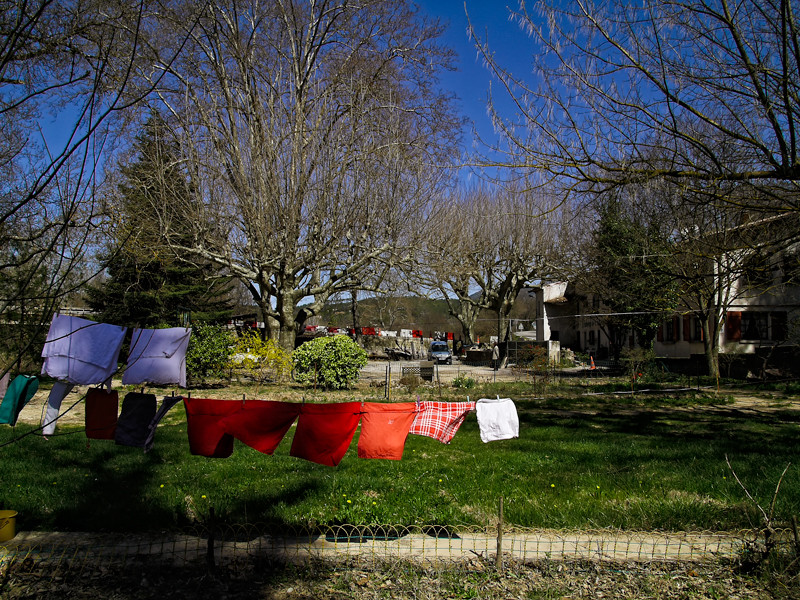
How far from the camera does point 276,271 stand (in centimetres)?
1816

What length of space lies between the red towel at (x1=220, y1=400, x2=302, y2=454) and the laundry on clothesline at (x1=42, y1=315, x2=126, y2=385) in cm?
107

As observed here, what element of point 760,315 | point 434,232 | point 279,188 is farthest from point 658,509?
point 760,315

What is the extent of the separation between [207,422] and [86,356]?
1.12m

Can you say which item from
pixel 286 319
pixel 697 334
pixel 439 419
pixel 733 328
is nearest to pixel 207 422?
pixel 439 419

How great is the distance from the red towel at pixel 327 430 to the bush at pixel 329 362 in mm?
9596

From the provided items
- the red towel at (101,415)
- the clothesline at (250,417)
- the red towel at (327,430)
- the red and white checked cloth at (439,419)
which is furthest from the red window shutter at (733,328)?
the red towel at (101,415)

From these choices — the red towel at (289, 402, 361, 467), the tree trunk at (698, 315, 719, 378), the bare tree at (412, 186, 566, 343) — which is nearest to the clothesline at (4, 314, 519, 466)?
the red towel at (289, 402, 361, 467)

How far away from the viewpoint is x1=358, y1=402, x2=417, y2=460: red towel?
4824 mm

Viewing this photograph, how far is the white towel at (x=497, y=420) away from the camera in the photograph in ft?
16.5

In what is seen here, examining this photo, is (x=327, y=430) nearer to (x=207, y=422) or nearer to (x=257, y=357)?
(x=207, y=422)

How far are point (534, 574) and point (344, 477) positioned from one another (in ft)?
8.11

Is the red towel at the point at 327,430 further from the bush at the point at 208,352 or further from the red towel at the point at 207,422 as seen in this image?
the bush at the point at 208,352

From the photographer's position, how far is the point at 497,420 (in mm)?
5051

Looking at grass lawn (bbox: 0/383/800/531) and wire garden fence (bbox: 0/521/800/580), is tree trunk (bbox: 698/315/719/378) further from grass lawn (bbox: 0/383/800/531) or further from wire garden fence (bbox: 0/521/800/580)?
wire garden fence (bbox: 0/521/800/580)
